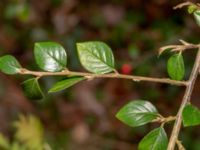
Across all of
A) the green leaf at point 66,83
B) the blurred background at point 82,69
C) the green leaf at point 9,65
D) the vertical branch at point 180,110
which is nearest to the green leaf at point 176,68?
the vertical branch at point 180,110

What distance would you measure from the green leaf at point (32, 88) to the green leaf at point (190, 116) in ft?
1.08

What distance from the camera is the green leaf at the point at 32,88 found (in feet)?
3.55

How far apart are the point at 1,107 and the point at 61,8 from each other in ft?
2.92

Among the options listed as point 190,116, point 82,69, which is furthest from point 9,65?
point 82,69

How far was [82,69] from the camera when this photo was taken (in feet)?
11.3

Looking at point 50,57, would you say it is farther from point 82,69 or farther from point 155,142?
point 82,69

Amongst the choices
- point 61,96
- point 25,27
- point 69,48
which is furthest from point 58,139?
point 25,27

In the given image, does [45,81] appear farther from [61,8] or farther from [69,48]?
[61,8]

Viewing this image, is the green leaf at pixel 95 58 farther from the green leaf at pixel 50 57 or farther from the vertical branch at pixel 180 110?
the vertical branch at pixel 180 110

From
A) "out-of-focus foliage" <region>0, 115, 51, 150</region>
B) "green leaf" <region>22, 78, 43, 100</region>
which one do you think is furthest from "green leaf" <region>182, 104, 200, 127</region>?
"out-of-focus foliage" <region>0, 115, 51, 150</region>

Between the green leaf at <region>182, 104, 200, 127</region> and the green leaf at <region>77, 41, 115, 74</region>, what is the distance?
0.19 meters

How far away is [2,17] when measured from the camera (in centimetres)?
360

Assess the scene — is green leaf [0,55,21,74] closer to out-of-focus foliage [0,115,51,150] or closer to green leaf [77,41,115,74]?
green leaf [77,41,115,74]

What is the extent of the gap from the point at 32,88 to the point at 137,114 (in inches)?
9.4
